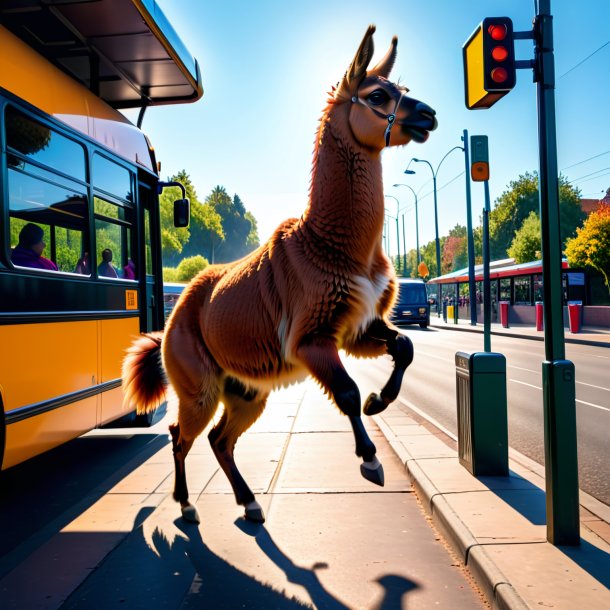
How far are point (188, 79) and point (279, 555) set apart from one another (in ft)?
17.2

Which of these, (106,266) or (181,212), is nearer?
(106,266)

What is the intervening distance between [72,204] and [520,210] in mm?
71484

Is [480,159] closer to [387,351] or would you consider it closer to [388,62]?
[388,62]

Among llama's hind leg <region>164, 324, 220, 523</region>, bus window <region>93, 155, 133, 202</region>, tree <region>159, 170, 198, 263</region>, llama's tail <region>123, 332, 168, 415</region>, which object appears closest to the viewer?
llama's hind leg <region>164, 324, 220, 523</region>

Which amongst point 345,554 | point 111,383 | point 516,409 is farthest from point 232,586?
point 516,409

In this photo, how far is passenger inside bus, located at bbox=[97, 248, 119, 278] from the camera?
6.22 meters

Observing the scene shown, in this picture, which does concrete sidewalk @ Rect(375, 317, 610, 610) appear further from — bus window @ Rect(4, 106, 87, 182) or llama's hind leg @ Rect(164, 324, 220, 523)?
bus window @ Rect(4, 106, 87, 182)

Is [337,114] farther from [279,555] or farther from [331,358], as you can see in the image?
[279,555]

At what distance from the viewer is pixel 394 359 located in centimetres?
360

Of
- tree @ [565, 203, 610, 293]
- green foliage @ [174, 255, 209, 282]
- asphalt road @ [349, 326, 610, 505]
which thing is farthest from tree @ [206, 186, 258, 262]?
asphalt road @ [349, 326, 610, 505]

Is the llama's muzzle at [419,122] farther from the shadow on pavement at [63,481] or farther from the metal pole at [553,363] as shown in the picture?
the shadow on pavement at [63,481]

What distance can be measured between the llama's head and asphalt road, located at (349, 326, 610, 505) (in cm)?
245

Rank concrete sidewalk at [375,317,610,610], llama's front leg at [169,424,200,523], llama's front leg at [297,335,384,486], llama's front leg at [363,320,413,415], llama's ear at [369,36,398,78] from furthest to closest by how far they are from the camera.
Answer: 1. llama's front leg at [169,424,200,523]
2. llama's ear at [369,36,398,78]
3. llama's front leg at [363,320,413,415]
4. llama's front leg at [297,335,384,486]
5. concrete sidewalk at [375,317,610,610]

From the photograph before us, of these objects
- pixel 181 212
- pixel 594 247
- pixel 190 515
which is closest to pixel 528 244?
pixel 594 247
